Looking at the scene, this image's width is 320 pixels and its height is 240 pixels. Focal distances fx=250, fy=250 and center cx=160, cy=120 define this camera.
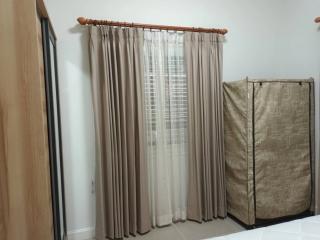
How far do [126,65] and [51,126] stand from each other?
1.00 meters

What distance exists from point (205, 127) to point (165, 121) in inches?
17.1

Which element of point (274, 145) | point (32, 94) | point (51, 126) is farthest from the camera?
point (274, 145)

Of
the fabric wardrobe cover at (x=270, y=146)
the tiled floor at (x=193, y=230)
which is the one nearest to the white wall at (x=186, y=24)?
the fabric wardrobe cover at (x=270, y=146)

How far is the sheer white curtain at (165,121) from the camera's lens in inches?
99.0

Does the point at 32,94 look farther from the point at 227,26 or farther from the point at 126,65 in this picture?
the point at 227,26

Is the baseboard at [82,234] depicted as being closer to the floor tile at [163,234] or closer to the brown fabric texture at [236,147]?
the floor tile at [163,234]

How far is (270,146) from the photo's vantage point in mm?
2461

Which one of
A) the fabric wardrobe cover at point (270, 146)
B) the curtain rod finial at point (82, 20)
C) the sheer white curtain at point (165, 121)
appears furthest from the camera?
the sheer white curtain at point (165, 121)

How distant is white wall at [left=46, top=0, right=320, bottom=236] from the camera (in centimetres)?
231

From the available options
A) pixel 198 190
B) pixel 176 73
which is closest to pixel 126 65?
pixel 176 73

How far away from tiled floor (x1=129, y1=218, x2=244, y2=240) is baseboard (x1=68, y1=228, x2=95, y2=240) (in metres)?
0.40

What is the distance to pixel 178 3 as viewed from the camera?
8.58 feet

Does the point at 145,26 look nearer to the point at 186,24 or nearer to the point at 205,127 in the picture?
the point at 186,24

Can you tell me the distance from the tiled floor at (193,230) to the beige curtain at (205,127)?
0.28 feet
